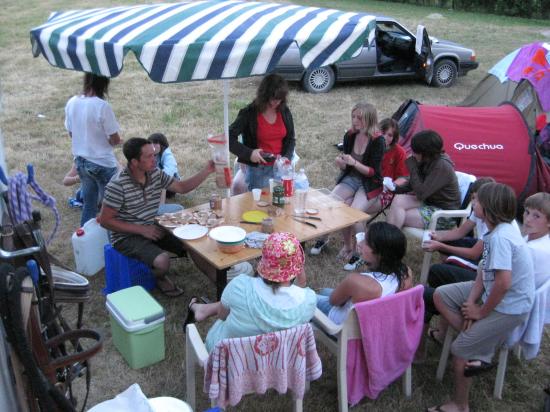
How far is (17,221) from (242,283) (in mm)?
1090

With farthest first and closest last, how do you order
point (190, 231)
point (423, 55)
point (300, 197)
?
point (423, 55) → point (300, 197) → point (190, 231)


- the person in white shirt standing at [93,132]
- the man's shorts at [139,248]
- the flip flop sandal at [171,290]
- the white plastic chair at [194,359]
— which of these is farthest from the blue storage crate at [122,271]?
the white plastic chair at [194,359]

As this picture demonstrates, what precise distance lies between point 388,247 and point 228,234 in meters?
1.23

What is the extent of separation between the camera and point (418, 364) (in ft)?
11.6

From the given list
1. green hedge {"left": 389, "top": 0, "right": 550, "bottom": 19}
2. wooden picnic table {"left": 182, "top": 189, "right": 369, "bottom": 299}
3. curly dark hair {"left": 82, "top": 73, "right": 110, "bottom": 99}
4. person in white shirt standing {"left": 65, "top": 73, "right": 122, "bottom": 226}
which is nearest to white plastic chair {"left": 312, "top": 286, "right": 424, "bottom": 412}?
wooden picnic table {"left": 182, "top": 189, "right": 369, "bottom": 299}

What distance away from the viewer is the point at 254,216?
13.2 ft

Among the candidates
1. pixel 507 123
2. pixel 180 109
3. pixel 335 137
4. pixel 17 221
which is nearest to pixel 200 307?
pixel 17 221

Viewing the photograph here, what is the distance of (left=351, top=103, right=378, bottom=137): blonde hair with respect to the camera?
4.63m

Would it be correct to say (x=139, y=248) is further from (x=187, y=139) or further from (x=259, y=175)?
(x=187, y=139)

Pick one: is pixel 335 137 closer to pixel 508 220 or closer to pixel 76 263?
pixel 76 263

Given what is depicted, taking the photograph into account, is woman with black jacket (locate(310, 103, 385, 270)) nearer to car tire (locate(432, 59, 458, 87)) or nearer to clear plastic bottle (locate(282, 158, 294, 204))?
clear plastic bottle (locate(282, 158, 294, 204))

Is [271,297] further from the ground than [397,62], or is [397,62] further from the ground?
[397,62]

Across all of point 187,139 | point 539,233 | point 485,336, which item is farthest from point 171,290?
point 187,139

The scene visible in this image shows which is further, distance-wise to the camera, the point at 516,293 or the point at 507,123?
the point at 507,123
